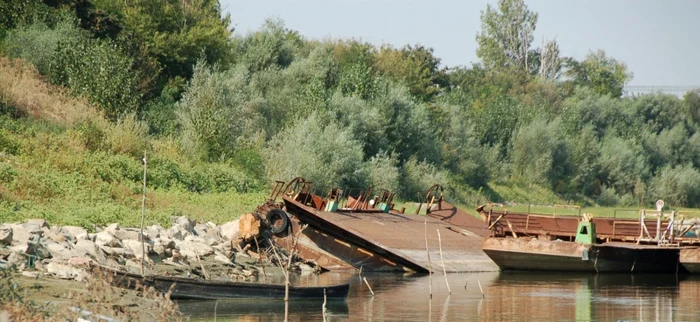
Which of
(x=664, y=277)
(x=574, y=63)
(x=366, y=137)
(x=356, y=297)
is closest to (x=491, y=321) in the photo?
(x=356, y=297)

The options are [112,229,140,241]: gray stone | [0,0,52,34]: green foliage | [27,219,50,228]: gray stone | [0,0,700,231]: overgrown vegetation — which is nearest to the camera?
[27,219,50,228]: gray stone

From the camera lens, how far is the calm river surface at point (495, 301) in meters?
22.6

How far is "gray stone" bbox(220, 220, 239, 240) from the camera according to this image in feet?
106

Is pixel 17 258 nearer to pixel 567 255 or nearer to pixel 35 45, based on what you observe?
pixel 567 255

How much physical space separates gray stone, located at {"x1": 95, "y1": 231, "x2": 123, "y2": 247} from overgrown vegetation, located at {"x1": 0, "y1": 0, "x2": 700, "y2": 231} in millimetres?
2635

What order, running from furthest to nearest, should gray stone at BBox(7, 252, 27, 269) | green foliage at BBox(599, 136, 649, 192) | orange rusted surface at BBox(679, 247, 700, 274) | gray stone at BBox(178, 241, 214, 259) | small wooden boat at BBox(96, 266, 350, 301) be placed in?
green foliage at BBox(599, 136, 649, 192) < orange rusted surface at BBox(679, 247, 700, 274) < gray stone at BBox(178, 241, 214, 259) < small wooden boat at BBox(96, 266, 350, 301) < gray stone at BBox(7, 252, 27, 269)

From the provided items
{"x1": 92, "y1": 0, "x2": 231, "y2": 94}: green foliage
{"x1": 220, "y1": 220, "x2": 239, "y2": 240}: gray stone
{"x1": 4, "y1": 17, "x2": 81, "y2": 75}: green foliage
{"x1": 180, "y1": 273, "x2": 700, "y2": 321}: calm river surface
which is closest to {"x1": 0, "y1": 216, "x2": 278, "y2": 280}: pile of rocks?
{"x1": 220, "y1": 220, "x2": 239, "y2": 240}: gray stone

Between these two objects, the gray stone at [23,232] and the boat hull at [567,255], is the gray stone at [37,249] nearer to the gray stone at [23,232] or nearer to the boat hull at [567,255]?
the gray stone at [23,232]

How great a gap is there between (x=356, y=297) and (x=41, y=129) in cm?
2012

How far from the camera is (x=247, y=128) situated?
55.6m

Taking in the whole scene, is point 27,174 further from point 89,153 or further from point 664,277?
point 664,277

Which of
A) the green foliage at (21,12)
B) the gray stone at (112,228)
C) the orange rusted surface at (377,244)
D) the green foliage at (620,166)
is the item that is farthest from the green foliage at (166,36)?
the green foliage at (620,166)

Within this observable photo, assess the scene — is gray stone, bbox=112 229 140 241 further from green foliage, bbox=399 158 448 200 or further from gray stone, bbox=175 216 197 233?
green foliage, bbox=399 158 448 200

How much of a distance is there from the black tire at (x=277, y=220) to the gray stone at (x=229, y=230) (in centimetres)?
112
